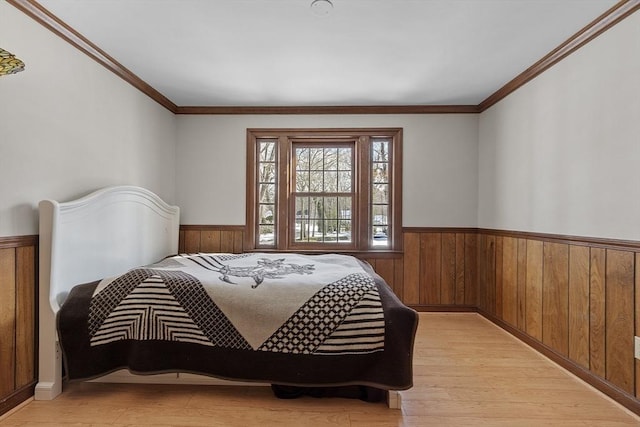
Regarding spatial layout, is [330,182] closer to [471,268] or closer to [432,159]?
[432,159]

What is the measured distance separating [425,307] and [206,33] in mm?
3342

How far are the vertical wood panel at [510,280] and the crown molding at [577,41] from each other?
1415 mm

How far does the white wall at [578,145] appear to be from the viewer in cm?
199

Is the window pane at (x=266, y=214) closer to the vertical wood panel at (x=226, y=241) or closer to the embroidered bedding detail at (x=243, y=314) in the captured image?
the vertical wood panel at (x=226, y=241)

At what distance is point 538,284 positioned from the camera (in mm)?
2820

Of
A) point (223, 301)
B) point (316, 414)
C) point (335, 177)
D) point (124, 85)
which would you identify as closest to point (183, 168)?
point (124, 85)

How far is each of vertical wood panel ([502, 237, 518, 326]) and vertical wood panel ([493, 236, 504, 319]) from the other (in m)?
0.04

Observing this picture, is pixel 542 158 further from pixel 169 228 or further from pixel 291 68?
pixel 169 228

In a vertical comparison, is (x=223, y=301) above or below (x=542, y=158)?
below

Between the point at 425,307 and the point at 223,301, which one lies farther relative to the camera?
the point at 425,307

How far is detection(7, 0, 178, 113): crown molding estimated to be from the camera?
2.00 m

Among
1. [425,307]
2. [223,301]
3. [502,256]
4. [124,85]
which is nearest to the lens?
[223,301]

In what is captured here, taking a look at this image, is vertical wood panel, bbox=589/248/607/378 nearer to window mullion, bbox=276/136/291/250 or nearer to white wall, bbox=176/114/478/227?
white wall, bbox=176/114/478/227

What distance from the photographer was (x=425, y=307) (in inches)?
152
